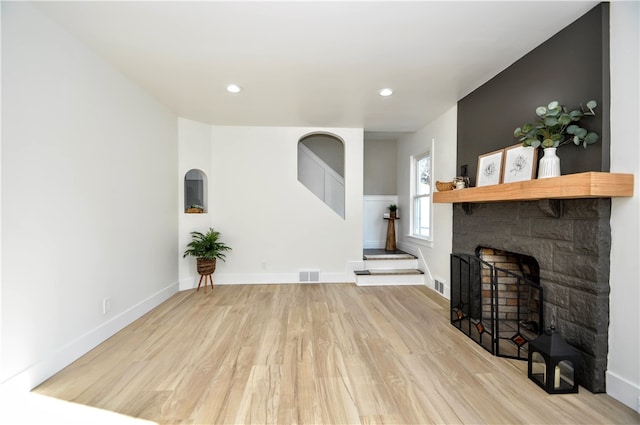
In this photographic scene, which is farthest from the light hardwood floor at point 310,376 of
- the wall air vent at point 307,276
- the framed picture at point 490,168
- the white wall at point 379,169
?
the white wall at point 379,169

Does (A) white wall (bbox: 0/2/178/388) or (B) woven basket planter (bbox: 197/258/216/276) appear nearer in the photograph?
(A) white wall (bbox: 0/2/178/388)

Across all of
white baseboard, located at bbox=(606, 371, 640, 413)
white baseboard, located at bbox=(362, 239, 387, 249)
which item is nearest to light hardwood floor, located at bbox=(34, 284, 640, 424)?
white baseboard, located at bbox=(606, 371, 640, 413)

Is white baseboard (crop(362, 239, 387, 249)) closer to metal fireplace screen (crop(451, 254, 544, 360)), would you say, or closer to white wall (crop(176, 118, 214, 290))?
metal fireplace screen (crop(451, 254, 544, 360))

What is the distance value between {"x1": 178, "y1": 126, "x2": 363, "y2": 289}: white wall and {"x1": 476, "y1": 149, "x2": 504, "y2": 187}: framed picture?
1960 mm

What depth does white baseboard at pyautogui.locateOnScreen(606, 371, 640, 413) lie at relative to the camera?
161cm

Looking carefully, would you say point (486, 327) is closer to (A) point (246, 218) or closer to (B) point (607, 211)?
(B) point (607, 211)

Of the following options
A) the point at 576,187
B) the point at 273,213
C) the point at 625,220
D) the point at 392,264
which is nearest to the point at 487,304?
the point at 625,220

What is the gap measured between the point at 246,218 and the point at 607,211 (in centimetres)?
393

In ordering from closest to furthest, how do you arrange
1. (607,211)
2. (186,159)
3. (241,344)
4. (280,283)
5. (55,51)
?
(607,211) < (55,51) < (241,344) < (186,159) < (280,283)

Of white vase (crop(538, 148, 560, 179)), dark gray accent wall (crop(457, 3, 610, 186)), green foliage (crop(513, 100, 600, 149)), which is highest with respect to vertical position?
dark gray accent wall (crop(457, 3, 610, 186))

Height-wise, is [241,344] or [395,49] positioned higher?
[395,49]

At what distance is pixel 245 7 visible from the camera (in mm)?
1819

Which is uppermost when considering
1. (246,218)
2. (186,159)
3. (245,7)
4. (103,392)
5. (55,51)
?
(245,7)

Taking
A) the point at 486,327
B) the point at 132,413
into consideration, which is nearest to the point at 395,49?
the point at 486,327
